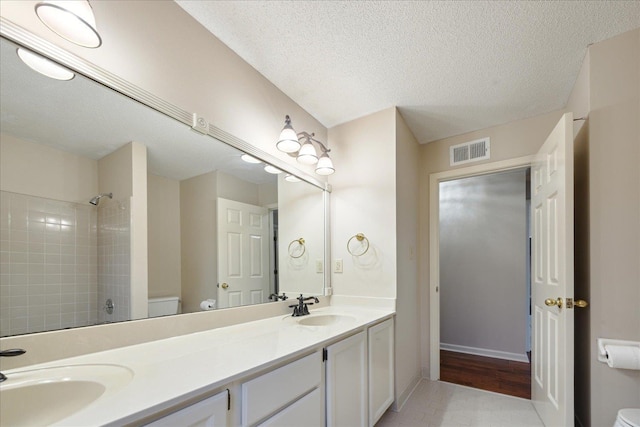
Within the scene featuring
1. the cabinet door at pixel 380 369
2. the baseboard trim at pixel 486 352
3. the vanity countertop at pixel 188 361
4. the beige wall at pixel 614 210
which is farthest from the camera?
the baseboard trim at pixel 486 352

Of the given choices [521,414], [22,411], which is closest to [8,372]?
[22,411]

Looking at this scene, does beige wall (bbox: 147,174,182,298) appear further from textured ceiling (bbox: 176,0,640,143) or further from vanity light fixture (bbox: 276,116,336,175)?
textured ceiling (bbox: 176,0,640,143)

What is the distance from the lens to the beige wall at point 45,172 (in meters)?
0.94

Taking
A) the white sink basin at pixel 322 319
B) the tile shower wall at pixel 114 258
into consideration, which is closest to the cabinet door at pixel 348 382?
the white sink basin at pixel 322 319

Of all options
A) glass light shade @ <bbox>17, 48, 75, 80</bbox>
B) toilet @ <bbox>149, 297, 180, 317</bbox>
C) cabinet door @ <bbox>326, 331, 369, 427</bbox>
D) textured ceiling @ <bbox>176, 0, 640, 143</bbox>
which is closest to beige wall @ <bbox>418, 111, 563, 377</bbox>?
textured ceiling @ <bbox>176, 0, 640, 143</bbox>

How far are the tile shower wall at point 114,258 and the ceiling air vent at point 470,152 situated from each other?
272 centimetres

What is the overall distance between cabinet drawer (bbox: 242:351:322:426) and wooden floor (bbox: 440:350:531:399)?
2149mm

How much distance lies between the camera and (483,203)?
373cm

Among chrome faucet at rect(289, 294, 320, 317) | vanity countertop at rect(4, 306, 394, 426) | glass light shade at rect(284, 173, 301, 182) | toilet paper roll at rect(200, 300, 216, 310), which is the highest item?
glass light shade at rect(284, 173, 301, 182)

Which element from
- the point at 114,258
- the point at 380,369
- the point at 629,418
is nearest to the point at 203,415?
the point at 114,258

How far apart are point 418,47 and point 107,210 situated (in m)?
1.75

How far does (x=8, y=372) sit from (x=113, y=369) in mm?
270

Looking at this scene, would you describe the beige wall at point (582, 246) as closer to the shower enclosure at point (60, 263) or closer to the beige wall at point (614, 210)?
the beige wall at point (614, 210)

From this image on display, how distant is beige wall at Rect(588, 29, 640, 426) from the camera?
62.2 inches
